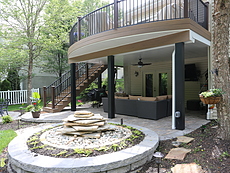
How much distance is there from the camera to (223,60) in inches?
135

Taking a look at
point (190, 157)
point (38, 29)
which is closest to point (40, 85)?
point (38, 29)

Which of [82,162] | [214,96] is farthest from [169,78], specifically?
[82,162]

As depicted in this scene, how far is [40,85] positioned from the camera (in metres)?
15.1

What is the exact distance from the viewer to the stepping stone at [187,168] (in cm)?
252

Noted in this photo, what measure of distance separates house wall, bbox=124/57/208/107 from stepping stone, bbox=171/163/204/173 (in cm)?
546

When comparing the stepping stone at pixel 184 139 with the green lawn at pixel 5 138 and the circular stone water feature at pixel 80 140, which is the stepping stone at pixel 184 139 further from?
the green lawn at pixel 5 138

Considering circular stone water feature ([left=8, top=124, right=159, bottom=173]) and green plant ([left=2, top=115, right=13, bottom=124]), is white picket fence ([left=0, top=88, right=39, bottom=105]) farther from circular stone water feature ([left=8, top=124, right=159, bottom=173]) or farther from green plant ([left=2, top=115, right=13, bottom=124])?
circular stone water feature ([left=8, top=124, right=159, bottom=173])

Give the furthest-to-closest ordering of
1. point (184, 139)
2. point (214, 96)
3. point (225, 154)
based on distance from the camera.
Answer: point (184, 139)
point (214, 96)
point (225, 154)

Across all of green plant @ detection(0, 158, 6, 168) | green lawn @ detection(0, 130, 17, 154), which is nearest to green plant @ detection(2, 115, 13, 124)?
green lawn @ detection(0, 130, 17, 154)

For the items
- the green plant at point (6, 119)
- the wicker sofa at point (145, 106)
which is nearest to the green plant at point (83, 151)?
the wicker sofa at point (145, 106)

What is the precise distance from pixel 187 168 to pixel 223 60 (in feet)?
7.46

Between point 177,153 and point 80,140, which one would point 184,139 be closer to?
point 177,153

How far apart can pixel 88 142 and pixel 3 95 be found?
33.3 feet

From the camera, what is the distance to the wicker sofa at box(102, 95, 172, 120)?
5.81m
